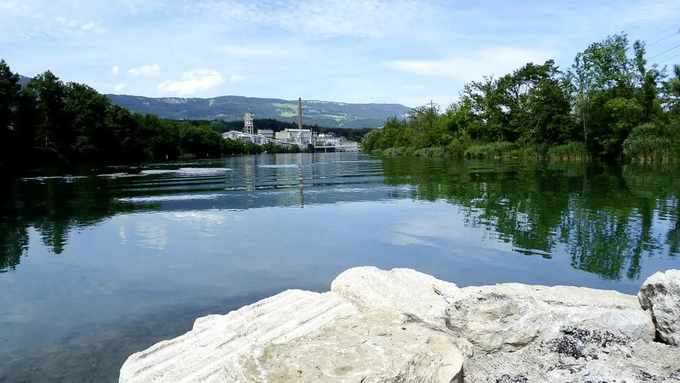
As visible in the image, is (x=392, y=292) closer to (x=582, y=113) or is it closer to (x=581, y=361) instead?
(x=581, y=361)

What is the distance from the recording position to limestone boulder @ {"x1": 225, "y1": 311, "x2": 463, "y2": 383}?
342 cm

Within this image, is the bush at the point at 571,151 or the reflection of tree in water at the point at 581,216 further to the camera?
the bush at the point at 571,151

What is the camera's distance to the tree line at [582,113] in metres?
46.6

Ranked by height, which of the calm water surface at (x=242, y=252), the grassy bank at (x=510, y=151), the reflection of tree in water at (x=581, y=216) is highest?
the grassy bank at (x=510, y=151)

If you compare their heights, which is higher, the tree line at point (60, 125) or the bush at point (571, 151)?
the tree line at point (60, 125)

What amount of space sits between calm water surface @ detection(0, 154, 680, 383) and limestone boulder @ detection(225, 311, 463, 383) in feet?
8.30

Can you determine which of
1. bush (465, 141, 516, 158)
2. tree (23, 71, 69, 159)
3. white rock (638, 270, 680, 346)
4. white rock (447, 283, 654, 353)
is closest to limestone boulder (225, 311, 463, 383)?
white rock (447, 283, 654, 353)

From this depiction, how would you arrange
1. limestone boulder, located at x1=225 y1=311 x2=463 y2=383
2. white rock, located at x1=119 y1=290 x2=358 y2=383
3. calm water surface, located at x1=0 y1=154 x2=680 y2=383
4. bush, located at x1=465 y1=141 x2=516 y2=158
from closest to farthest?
limestone boulder, located at x1=225 y1=311 x2=463 y2=383 → white rock, located at x1=119 y1=290 x2=358 y2=383 → calm water surface, located at x1=0 y1=154 x2=680 y2=383 → bush, located at x1=465 y1=141 x2=516 y2=158

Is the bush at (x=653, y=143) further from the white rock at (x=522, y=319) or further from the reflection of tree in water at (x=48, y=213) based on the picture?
the white rock at (x=522, y=319)

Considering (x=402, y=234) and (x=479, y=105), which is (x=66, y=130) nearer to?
(x=479, y=105)

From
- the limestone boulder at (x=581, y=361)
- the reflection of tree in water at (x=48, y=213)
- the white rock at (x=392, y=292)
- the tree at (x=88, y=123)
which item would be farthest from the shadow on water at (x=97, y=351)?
the tree at (x=88, y=123)

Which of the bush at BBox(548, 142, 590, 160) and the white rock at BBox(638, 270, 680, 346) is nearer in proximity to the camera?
the white rock at BBox(638, 270, 680, 346)

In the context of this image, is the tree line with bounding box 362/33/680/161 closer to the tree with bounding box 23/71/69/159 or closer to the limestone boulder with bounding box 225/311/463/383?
the limestone boulder with bounding box 225/311/463/383

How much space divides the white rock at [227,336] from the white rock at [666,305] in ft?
11.0
